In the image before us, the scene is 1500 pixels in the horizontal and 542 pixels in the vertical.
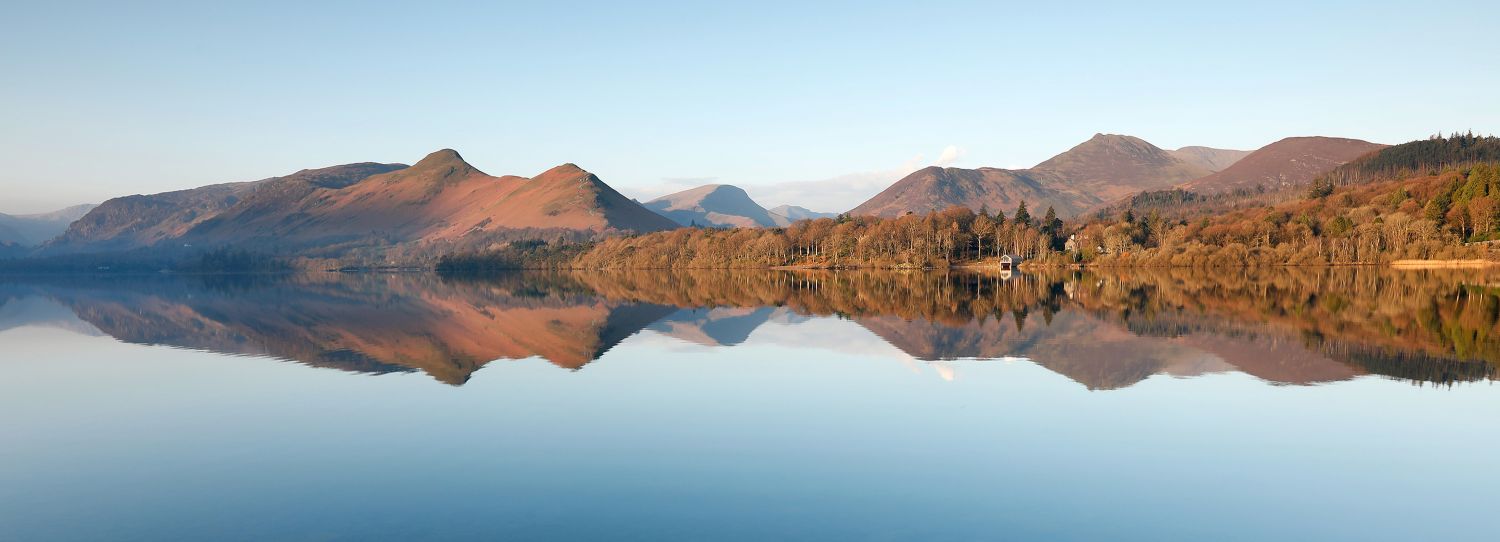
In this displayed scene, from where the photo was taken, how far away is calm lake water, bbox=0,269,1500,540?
537 inches

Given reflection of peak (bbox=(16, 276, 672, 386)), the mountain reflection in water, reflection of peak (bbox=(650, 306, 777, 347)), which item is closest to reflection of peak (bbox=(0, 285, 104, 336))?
the mountain reflection in water

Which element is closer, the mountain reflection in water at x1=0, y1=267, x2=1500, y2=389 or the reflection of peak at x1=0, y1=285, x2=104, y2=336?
the mountain reflection in water at x1=0, y1=267, x2=1500, y2=389

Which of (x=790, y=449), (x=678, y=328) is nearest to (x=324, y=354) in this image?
(x=678, y=328)

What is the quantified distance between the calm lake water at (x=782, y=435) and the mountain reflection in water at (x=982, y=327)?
41 cm

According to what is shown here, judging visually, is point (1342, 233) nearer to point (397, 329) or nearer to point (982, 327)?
point (982, 327)

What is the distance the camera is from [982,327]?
146 ft

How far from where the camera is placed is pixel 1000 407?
73.8 ft

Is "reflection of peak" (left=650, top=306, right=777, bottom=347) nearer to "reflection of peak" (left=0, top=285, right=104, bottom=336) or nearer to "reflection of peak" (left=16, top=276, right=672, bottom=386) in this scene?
"reflection of peak" (left=16, top=276, right=672, bottom=386)

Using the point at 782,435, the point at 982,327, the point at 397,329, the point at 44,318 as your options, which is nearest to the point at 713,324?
the point at 982,327

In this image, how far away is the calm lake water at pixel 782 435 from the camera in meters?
13.6

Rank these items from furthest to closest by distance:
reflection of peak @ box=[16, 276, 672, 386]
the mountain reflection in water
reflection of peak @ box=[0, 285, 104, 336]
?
reflection of peak @ box=[0, 285, 104, 336] < reflection of peak @ box=[16, 276, 672, 386] < the mountain reflection in water

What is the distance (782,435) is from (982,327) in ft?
90.2

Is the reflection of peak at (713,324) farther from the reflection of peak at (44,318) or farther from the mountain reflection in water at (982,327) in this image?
the reflection of peak at (44,318)

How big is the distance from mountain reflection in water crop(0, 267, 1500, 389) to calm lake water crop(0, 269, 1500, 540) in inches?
16.2
